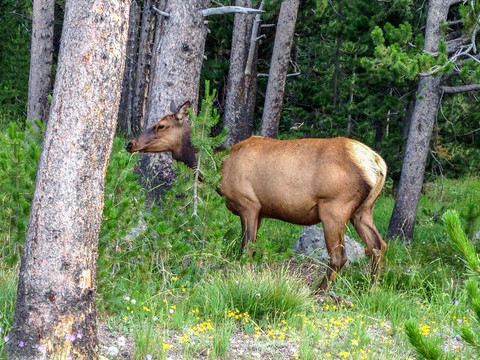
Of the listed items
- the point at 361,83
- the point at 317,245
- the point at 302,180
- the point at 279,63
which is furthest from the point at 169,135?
the point at 361,83

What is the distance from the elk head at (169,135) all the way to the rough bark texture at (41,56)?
8.04 metres

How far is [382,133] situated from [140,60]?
738cm

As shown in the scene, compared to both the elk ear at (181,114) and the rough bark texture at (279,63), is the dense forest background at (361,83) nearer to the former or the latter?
the rough bark texture at (279,63)

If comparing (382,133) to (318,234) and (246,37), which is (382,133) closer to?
(246,37)

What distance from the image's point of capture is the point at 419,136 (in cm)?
984

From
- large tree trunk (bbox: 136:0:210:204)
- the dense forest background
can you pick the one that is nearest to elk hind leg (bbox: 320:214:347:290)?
the dense forest background

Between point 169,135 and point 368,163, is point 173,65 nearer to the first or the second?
point 169,135

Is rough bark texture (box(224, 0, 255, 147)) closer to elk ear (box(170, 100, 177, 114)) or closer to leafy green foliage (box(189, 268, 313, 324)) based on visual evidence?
elk ear (box(170, 100, 177, 114))

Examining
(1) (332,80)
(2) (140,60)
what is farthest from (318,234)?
(2) (140,60)

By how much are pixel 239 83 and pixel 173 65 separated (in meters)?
5.06

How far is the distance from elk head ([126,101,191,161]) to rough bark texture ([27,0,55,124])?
804cm

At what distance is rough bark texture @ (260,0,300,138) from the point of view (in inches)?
504

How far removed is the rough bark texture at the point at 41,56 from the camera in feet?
51.2

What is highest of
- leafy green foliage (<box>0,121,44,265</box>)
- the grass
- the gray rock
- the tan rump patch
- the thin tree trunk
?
the thin tree trunk
